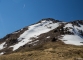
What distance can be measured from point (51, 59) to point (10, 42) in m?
98.9

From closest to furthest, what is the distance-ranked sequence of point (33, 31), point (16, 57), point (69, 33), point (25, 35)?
point (16, 57) < point (69, 33) < point (25, 35) < point (33, 31)

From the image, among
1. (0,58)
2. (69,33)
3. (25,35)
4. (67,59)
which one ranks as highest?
(25,35)

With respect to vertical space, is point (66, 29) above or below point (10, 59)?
above

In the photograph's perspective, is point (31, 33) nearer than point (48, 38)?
No

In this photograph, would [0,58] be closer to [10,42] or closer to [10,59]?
[10,59]

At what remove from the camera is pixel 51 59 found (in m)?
34.8

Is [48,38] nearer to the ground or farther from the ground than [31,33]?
nearer to the ground

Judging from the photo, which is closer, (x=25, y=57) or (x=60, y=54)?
(x=25, y=57)

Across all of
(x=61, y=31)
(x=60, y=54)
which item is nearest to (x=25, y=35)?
(x=61, y=31)

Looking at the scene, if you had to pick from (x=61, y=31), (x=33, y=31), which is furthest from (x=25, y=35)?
(x=61, y=31)

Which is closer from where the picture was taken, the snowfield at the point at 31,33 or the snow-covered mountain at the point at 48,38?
the snow-covered mountain at the point at 48,38

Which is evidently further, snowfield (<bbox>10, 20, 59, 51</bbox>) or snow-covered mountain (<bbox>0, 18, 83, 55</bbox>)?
snowfield (<bbox>10, 20, 59, 51</bbox>)

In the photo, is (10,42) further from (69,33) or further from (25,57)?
(25,57)

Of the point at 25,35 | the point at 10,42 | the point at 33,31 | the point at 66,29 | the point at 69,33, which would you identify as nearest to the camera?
the point at 69,33
